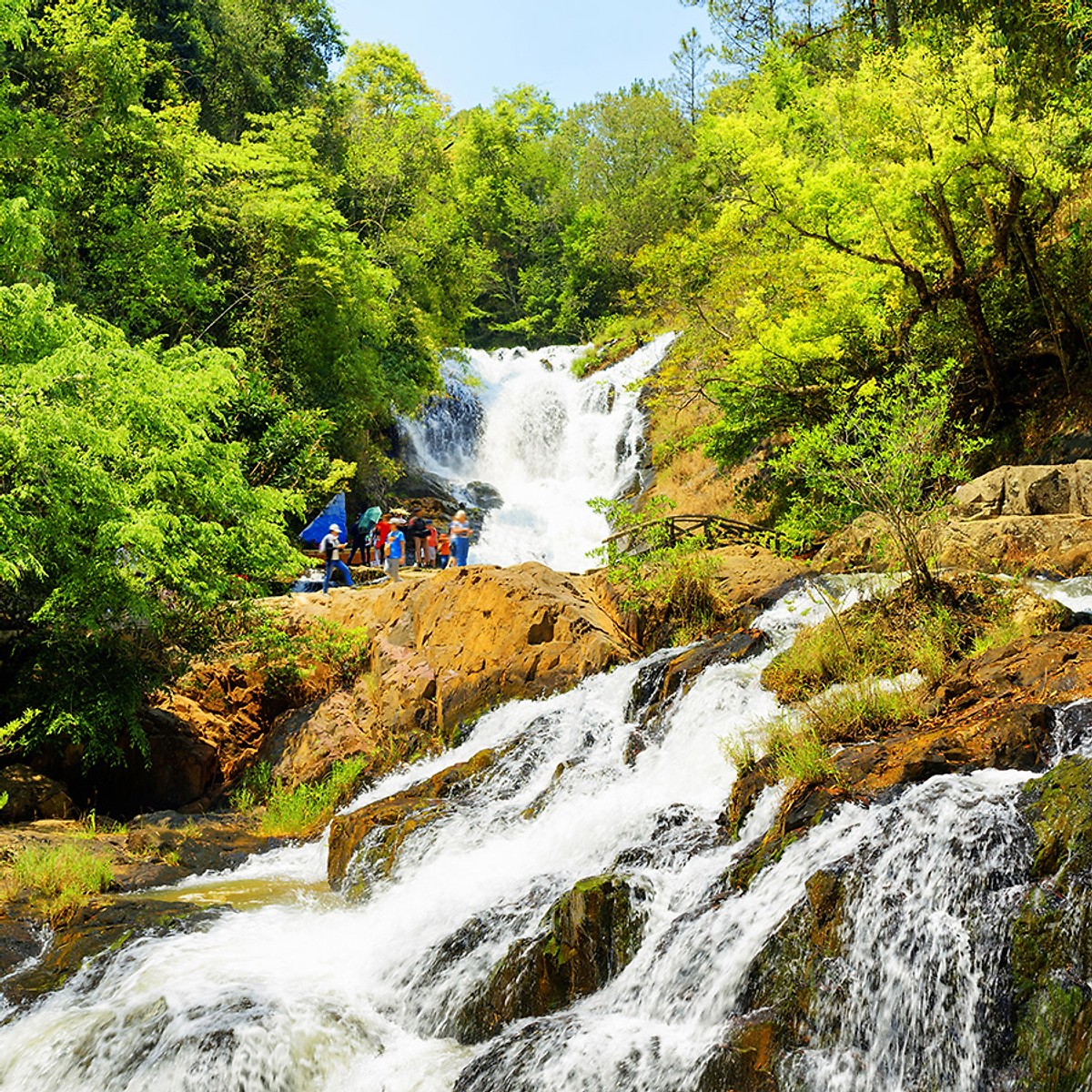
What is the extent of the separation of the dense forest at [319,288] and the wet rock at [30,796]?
1.86 feet

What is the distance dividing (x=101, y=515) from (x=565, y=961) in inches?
252

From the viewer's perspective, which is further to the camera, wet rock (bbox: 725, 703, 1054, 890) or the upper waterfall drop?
the upper waterfall drop

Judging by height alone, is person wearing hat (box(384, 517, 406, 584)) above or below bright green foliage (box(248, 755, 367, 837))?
above

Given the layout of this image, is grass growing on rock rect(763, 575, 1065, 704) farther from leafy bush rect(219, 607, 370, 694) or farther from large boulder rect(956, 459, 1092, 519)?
leafy bush rect(219, 607, 370, 694)

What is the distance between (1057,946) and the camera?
461 cm

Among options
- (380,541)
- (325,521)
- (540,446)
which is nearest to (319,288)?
(325,521)

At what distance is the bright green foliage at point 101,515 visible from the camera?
890cm

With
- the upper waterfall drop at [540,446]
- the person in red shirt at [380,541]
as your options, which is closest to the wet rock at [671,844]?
the person in red shirt at [380,541]

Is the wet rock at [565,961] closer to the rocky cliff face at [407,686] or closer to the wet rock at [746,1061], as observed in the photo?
the wet rock at [746,1061]

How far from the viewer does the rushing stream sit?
4.95m

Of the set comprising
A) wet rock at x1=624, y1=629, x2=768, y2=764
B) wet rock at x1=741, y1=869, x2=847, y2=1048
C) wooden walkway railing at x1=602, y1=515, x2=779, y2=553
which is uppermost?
wooden walkway railing at x1=602, y1=515, x2=779, y2=553

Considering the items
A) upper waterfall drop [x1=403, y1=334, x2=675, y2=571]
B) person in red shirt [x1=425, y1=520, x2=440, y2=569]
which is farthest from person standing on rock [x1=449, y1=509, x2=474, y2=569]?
upper waterfall drop [x1=403, y1=334, x2=675, y2=571]

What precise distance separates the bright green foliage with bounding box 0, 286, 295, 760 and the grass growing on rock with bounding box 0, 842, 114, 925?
1.93 meters

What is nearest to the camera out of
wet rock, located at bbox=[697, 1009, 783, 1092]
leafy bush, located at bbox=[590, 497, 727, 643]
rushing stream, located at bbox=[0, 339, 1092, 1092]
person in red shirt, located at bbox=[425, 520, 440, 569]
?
wet rock, located at bbox=[697, 1009, 783, 1092]
